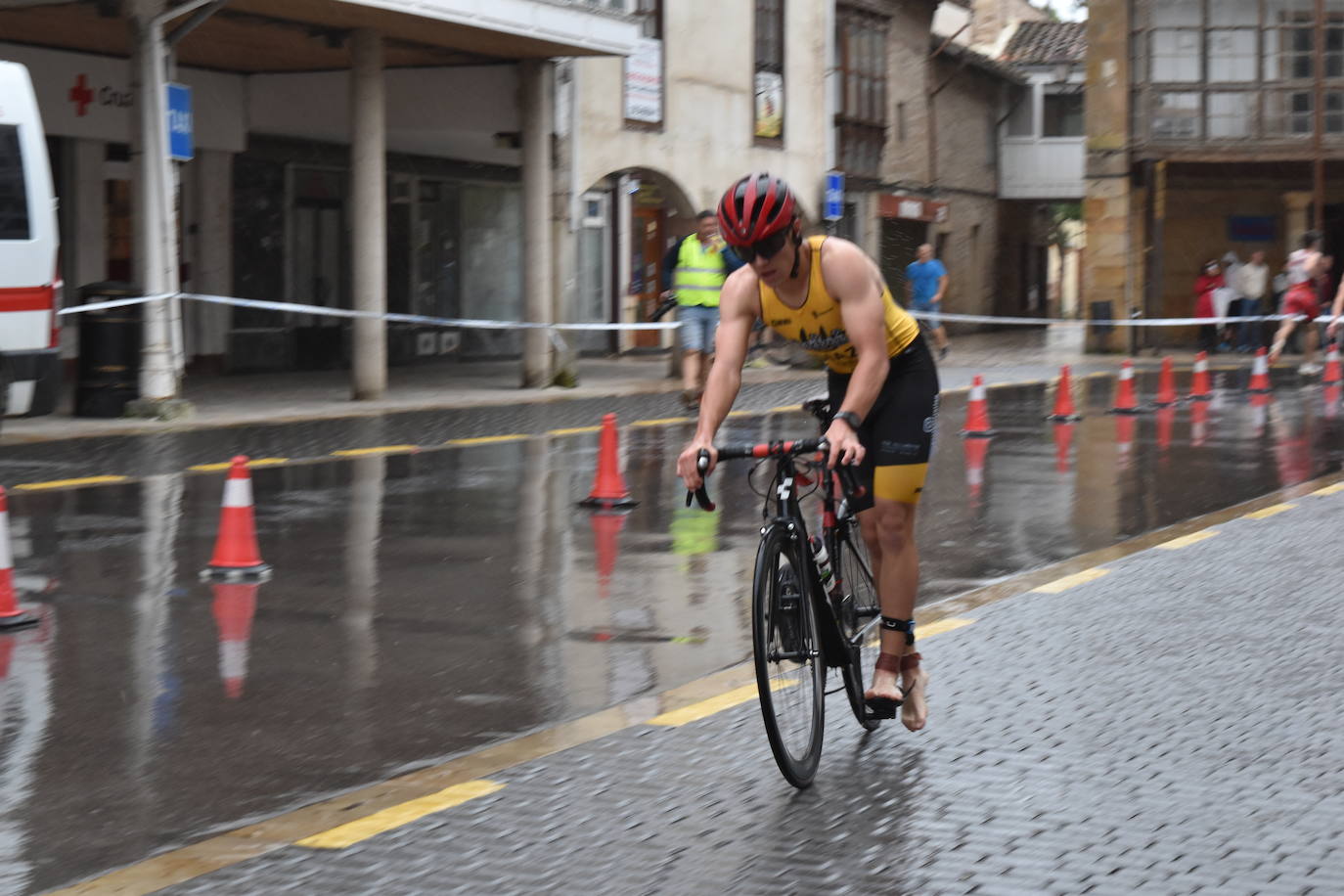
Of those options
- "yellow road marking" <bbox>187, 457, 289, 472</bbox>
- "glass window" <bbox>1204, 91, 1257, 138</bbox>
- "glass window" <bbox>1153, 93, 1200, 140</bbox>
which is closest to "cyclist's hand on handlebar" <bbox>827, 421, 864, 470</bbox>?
"yellow road marking" <bbox>187, 457, 289, 472</bbox>

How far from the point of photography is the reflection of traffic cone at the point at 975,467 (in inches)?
527

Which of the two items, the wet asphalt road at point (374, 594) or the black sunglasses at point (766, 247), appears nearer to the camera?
the black sunglasses at point (766, 247)

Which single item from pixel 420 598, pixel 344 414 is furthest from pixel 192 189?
pixel 420 598

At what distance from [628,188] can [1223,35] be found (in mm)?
12208

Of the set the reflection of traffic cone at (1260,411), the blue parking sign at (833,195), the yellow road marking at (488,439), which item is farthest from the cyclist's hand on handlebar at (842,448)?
the blue parking sign at (833,195)

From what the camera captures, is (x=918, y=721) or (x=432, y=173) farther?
(x=432, y=173)

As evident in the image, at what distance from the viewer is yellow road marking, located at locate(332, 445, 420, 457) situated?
15.8 m

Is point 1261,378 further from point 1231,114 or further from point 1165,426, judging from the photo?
point 1231,114

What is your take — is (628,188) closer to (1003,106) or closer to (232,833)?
(1003,106)

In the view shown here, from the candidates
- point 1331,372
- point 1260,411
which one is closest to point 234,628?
point 1260,411

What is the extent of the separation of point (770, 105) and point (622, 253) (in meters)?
4.28

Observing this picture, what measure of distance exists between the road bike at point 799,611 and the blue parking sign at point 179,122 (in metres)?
13.9

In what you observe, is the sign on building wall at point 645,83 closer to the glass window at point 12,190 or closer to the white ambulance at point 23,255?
the white ambulance at point 23,255

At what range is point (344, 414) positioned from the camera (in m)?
19.8
